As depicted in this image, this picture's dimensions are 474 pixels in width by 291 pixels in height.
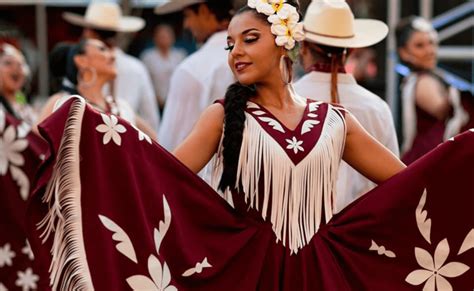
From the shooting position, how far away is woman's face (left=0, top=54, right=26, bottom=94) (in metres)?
6.81

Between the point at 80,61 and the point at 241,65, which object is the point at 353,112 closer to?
the point at 241,65

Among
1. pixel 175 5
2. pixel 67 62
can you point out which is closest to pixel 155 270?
pixel 67 62

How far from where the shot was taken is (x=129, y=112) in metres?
5.10

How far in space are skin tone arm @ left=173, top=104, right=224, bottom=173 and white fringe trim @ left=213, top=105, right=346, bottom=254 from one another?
1.9 inches

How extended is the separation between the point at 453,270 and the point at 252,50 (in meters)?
0.96

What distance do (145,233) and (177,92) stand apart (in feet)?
6.80

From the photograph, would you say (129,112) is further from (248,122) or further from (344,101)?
(248,122)

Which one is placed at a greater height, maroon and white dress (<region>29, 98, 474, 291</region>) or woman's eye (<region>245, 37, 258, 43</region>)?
woman's eye (<region>245, 37, 258, 43</region>)

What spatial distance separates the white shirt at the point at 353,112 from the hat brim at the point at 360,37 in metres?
0.13

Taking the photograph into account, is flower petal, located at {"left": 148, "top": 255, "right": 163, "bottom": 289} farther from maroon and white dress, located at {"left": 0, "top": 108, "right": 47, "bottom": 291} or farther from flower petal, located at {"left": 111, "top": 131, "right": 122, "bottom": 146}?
maroon and white dress, located at {"left": 0, "top": 108, "right": 47, "bottom": 291}

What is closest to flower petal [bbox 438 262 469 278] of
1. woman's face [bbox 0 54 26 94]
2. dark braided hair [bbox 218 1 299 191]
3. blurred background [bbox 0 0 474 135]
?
dark braided hair [bbox 218 1 299 191]

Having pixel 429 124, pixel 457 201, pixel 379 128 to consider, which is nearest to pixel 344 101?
pixel 379 128

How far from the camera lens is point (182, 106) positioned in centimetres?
533

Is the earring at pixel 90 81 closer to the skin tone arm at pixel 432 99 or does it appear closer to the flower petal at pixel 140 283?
the flower petal at pixel 140 283
